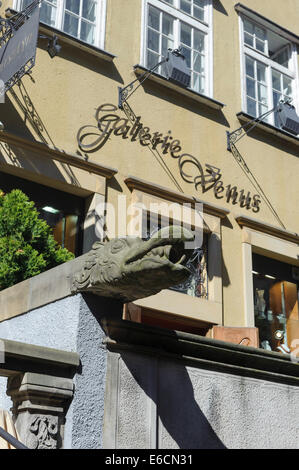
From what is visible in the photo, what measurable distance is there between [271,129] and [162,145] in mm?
2934

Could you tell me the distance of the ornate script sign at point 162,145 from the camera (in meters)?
10.9

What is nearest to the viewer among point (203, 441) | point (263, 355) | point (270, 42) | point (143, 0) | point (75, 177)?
point (203, 441)

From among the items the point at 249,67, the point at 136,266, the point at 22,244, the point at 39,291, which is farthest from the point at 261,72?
the point at 136,266

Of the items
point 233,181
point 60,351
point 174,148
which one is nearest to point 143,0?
point 174,148

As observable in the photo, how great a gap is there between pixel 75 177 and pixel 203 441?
5.75 meters

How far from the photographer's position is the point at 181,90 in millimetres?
12320

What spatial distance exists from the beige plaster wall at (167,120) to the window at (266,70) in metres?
0.35

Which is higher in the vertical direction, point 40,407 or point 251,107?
point 251,107

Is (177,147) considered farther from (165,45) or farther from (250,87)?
(250,87)

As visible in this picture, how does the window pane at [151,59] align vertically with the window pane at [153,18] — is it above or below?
below

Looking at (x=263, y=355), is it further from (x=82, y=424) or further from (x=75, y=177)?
(x=75, y=177)

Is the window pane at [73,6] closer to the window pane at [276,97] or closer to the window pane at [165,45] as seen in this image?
the window pane at [165,45]

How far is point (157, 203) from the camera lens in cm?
1134

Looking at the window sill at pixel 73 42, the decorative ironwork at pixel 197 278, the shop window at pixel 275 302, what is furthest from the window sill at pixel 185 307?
the window sill at pixel 73 42
